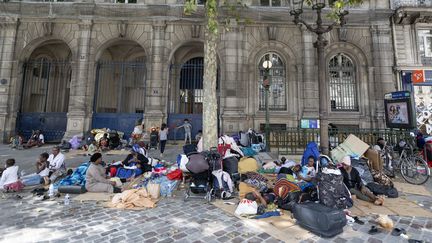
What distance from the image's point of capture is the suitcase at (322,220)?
11.5 ft

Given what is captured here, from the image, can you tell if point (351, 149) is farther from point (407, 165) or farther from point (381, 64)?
point (381, 64)

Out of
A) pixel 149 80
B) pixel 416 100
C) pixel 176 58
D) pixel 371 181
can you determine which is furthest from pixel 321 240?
pixel 416 100

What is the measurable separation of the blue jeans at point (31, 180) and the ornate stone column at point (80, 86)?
7.81 m

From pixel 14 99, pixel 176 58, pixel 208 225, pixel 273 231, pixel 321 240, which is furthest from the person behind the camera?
pixel 176 58

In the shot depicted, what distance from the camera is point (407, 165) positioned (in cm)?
729

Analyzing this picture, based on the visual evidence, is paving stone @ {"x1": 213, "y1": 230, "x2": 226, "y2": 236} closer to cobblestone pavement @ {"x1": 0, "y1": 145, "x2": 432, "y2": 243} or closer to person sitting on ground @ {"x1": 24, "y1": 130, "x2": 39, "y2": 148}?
cobblestone pavement @ {"x1": 0, "y1": 145, "x2": 432, "y2": 243}

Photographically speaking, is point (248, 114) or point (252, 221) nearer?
point (252, 221)

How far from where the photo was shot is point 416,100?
14648mm

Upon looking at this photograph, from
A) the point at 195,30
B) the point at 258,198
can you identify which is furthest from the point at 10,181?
the point at 195,30

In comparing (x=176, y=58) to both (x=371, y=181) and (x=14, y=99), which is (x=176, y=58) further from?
(x=371, y=181)

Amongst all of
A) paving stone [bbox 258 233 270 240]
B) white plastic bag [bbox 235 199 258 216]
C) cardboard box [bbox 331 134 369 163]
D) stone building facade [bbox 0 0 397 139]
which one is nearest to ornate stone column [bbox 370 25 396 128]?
stone building facade [bbox 0 0 397 139]

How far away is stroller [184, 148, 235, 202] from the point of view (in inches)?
207

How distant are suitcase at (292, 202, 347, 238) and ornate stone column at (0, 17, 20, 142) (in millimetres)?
17362

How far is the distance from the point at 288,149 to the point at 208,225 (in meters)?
7.24
